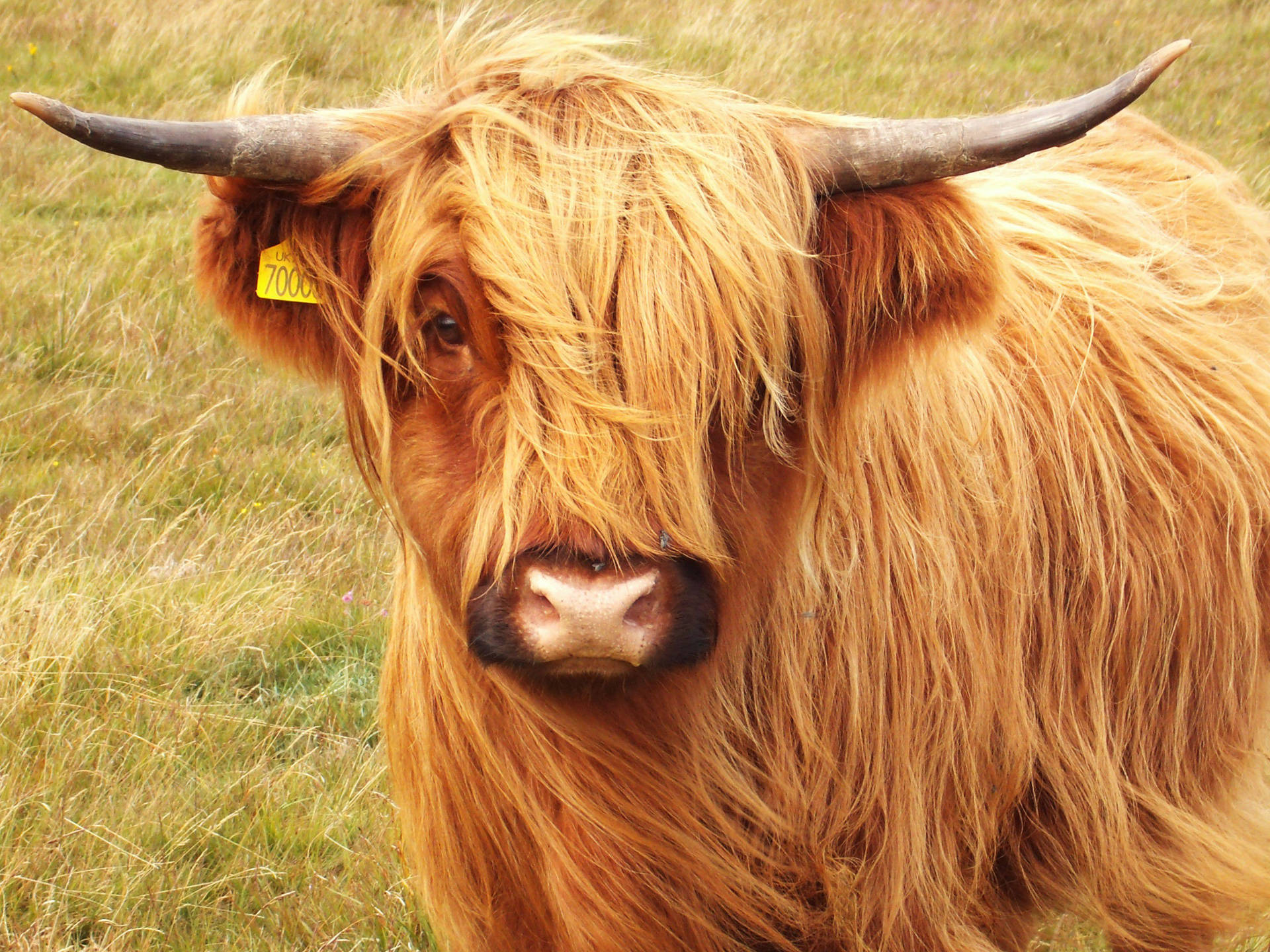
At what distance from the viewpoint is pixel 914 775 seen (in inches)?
85.6

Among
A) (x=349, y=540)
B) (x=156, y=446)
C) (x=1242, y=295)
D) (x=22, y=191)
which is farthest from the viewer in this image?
(x=22, y=191)

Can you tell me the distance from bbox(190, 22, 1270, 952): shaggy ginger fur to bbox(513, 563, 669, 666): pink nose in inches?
2.8

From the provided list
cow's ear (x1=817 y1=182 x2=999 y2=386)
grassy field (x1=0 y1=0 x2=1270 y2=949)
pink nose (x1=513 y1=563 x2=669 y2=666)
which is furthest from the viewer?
grassy field (x1=0 y1=0 x2=1270 y2=949)

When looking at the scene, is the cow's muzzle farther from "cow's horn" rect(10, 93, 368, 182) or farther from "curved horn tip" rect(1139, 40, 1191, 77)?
"curved horn tip" rect(1139, 40, 1191, 77)

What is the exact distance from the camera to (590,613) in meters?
1.59

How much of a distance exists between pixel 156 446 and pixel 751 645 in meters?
2.84

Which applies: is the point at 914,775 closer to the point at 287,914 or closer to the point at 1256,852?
the point at 1256,852

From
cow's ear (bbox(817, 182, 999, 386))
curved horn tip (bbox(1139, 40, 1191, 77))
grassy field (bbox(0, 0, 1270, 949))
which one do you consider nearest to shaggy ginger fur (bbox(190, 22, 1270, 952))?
cow's ear (bbox(817, 182, 999, 386))

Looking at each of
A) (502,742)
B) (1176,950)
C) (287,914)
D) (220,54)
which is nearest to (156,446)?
(287,914)

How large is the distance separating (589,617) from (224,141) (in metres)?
0.82

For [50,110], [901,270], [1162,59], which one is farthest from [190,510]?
[1162,59]

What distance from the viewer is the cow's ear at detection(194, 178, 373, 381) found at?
6.47 ft

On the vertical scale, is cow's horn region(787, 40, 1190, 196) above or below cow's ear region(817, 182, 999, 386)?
above

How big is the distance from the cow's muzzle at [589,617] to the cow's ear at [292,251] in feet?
1.82
